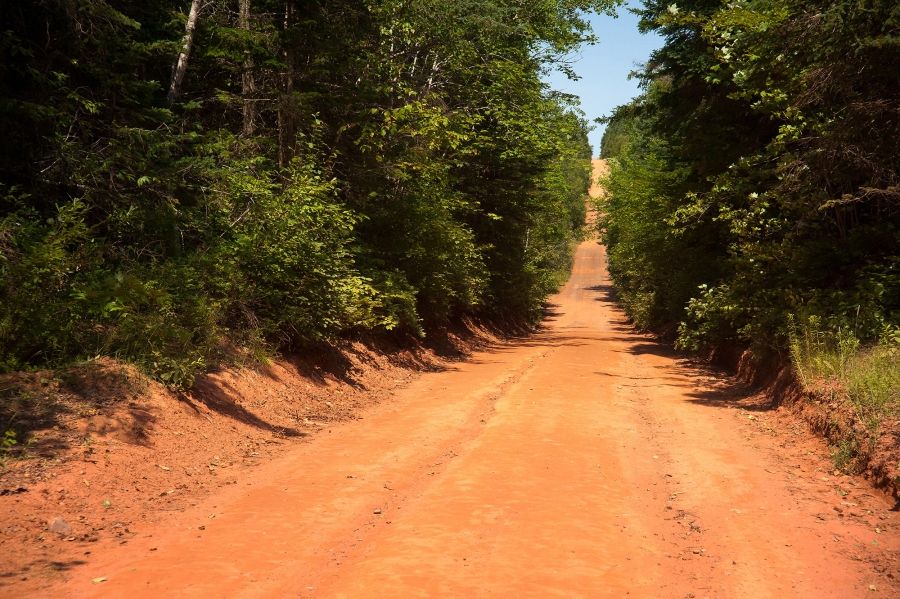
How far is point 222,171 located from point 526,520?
28.2 ft

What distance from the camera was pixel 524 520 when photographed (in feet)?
22.3

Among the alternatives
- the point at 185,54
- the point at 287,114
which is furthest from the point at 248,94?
the point at 185,54

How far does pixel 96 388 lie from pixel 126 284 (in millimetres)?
1336

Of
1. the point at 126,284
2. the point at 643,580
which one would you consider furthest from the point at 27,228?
the point at 643,580

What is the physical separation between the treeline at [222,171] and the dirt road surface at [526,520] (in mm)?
2998

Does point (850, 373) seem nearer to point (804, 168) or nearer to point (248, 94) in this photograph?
point (804, 168)

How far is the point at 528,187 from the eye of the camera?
30.9 m

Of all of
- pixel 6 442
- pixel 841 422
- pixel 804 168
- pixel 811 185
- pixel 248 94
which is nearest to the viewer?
pixel 6 442

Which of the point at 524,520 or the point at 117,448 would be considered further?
the point at 117,448

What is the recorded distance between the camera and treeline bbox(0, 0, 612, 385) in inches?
371

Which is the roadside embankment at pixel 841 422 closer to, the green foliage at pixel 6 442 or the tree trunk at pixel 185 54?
the green foliage at pixel 6 442

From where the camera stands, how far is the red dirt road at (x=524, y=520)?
5.38 metres

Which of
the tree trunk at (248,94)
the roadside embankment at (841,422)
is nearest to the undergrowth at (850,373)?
the roadside embankment at (841,422)

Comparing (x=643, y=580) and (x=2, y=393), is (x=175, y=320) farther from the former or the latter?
(x=643, y=580)
